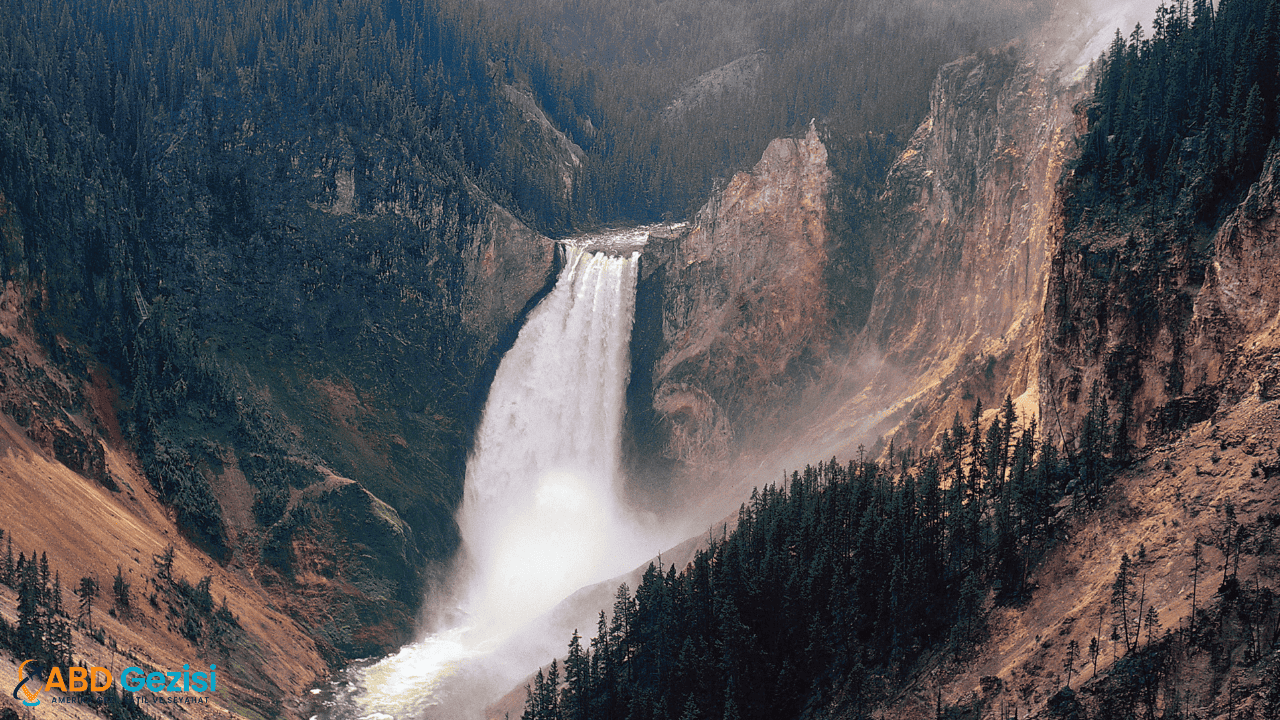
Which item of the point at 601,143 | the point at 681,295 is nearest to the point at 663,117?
the point at 601,143

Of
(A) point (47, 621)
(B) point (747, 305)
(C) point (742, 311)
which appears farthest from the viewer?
(C) point (742, 311)

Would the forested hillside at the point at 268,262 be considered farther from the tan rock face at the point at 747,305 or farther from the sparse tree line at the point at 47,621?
the tan rock face at the point at 747,305

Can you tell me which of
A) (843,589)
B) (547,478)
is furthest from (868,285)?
(843,589)

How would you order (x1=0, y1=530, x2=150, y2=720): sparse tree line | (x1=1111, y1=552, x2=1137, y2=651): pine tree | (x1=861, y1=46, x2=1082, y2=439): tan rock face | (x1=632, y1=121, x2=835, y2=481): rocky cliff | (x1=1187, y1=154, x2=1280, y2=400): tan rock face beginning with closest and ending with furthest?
(x1=1111, y1=552, x2=1137, y2=651): pine tree, (x1=1187, y1=154, x2=1280, y2=400): tan rock face, (x1=0, y1=530, x2=150, y2=720): sparse tree line, (x1=861, y1=46, x2=1082, y2=439): tan rock face, (x1=632, y1=121, x2=835, y2=481): rocky cliff

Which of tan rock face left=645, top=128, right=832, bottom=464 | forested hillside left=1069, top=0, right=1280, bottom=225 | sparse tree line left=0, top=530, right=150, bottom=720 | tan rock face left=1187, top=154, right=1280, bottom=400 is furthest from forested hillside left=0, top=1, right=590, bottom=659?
tan rock face left=1187, top=154, right=1280, bottom=400

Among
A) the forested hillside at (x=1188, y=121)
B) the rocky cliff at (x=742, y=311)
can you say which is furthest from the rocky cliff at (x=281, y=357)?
the forested hillside at (x=1188, y=121)

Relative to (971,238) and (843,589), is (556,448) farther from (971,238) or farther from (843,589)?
(843,589)

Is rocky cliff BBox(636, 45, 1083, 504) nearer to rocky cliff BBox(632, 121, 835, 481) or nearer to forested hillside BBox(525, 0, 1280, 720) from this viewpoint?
rocky cliff BBox(632, 121, 835, 481)

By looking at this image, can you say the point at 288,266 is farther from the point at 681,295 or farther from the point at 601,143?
the point at 601,143
